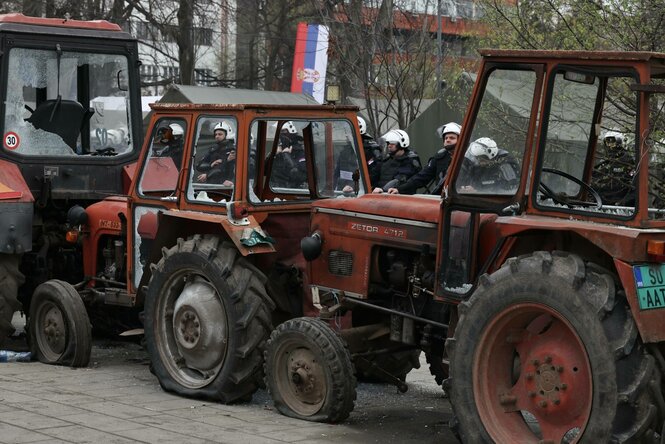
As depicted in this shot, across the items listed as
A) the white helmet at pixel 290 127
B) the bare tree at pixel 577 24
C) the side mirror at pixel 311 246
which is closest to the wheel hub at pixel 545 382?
the side mirror at pixel 311 246

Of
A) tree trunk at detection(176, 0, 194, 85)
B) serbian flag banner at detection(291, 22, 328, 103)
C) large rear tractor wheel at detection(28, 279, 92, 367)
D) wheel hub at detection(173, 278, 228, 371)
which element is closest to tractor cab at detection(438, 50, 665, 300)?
wheel hub at detection(173, 278, 228, 371)

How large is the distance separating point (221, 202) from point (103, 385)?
1.76 m

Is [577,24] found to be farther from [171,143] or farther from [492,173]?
[492,173]

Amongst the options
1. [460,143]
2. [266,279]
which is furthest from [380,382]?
[460,143]

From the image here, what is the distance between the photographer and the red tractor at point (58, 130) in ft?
38.0

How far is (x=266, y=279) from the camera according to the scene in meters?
9.07

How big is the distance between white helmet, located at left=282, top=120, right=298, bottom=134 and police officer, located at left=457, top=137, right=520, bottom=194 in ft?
8.44

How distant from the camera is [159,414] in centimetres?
871

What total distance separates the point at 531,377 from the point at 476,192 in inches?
46.3

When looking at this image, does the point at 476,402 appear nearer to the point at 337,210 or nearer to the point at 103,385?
the point at 337,210

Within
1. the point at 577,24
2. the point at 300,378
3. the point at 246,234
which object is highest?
the point at 577,24

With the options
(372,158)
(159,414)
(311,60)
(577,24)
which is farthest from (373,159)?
(311,60)

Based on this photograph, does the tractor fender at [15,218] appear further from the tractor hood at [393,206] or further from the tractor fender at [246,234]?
the tractor hood at [393,206]

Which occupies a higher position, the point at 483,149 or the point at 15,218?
the point at 483,149
